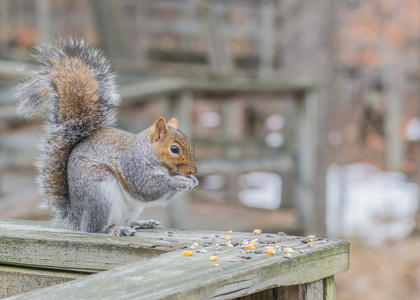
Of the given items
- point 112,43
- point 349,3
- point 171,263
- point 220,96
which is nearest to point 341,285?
point 220,96

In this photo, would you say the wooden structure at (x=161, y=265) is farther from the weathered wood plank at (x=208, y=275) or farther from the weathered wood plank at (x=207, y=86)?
the weathered wood plank at (x=207, y=86)

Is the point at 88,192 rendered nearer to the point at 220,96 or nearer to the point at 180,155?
the point at 180,155

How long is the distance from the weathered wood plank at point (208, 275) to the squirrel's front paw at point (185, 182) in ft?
1.92

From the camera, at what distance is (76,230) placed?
1.95m

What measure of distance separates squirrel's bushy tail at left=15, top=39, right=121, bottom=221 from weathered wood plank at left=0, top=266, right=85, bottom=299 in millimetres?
472

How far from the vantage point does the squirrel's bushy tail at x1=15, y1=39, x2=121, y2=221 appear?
2135 millimetres

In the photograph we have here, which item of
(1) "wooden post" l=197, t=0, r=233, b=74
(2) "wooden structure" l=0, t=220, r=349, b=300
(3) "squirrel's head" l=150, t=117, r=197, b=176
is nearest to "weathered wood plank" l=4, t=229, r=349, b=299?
(2) "wooden structure" l=0, t=220, r=349, b=300

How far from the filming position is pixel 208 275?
123cm

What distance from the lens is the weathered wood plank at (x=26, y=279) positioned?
1.61 meters

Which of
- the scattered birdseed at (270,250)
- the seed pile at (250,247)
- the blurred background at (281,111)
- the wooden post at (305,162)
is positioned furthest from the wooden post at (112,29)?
the scattered birdseed at (270,250)

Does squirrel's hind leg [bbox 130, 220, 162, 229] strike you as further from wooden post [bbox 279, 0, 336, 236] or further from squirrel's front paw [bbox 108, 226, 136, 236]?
wooden post [bbox 279, 0, 336, 236]

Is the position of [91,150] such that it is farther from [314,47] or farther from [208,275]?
[314,47]

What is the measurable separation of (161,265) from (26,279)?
490 millimetres

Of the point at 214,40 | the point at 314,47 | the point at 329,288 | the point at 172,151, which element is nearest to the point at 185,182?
the point at 172,151
